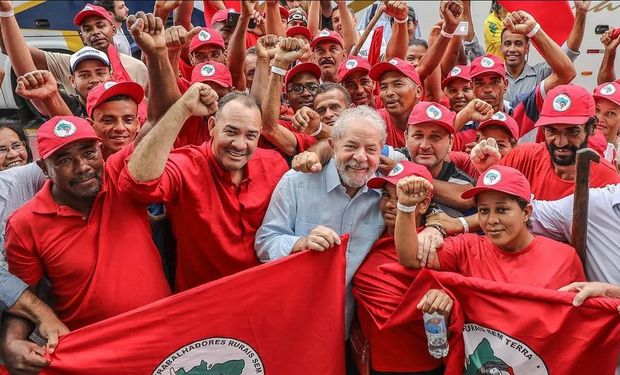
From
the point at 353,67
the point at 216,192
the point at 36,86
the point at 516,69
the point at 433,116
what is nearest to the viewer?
the point at 216,192

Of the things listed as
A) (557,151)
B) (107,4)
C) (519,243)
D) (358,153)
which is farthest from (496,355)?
(107,4)

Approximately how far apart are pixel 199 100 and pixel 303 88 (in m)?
Result: 1.99

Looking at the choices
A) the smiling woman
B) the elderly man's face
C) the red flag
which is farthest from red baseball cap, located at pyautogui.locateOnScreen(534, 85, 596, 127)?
the smiling woman

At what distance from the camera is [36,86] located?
4438 mm

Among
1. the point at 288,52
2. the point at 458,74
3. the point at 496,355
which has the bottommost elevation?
the point at 496,355

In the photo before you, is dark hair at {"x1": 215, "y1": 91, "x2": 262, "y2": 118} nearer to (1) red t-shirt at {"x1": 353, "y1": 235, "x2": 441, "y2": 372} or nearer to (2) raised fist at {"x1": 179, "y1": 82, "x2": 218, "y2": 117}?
(2) raised fist at {"x1": 179, "y1": 82, "x2": 218, "y2": 117}

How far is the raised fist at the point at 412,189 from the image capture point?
3.54 m

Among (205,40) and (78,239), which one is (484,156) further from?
(205,40)

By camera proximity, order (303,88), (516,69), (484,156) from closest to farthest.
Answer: (484,156), (303,88), (516,69)

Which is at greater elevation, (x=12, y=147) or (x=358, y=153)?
(x=12, y=147)

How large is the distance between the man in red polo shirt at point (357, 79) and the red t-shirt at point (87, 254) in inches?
112

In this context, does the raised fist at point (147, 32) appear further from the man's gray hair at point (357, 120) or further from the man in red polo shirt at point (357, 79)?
the man in red polo shirt at point (357, 79)

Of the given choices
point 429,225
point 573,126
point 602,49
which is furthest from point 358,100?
point 602,49

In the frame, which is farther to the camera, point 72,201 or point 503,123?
point 503,123
